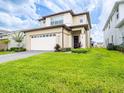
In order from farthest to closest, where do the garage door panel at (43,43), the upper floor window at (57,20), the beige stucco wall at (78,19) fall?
the beige stucco wall at (78,19) < the upper floor window at (57,20) < the garage door panel at (43,43)

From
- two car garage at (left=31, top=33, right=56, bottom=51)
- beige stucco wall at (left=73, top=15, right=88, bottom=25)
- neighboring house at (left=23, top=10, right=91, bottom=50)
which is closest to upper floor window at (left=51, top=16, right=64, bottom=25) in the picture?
neighboring house at (left=23, top=10, right=91, bottom=50)

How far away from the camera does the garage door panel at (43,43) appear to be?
20.5m

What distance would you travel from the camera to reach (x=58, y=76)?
18.4ft

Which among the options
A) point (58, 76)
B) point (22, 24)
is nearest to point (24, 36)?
point (22, 24)

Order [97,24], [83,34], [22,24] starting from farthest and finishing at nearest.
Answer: [97,24]
[22,24]
[83,34]

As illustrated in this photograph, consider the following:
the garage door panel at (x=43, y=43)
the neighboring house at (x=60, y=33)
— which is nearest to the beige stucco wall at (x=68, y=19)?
the neighboring house at (x=60, y=33)

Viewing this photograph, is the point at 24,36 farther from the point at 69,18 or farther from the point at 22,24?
the point at 22,24

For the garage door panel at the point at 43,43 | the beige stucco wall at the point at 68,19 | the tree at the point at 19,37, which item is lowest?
the garage door panel at the point at 43,43

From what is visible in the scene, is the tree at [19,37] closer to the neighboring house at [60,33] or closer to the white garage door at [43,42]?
the neighboring house at [60,33]

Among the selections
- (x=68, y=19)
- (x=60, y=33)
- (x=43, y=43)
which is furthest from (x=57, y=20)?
(x=60, y=33)

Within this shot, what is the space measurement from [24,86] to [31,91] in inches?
19.6

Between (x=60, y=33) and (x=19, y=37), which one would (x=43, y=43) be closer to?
(x=60, y=33)

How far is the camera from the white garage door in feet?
67.2

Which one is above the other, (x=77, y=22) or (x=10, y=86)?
(x=77, y=22)
